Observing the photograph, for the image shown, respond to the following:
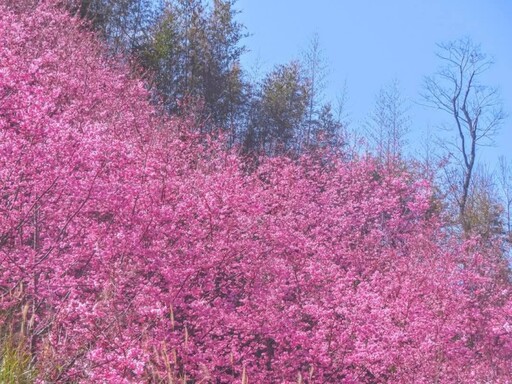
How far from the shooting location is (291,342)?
9945mm

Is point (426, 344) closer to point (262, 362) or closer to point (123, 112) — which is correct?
point (262, 362)

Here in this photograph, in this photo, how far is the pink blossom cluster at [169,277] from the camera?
6316 mm

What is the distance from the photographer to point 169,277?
28.3 ft

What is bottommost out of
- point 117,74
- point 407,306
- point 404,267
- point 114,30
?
point 407,306

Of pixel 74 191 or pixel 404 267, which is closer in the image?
pixel 74 191

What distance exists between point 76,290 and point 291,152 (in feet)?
60.7

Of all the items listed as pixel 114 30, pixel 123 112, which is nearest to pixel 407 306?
pixel 123 112

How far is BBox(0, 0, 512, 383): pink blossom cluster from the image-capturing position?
632cm

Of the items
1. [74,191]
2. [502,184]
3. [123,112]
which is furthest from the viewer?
[502,184]

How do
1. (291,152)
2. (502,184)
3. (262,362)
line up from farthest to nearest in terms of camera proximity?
(502,184) → (291,152) → (262,362)

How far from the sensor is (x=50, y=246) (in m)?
7.56

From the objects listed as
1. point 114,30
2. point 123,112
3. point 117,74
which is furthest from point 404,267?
point 114,30

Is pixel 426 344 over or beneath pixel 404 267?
beneath

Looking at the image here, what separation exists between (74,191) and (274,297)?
3.59 metres
